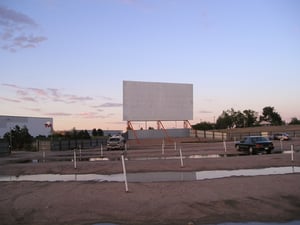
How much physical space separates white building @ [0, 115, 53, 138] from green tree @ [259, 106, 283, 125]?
9739 cm

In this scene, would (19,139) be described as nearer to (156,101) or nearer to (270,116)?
(156,101)

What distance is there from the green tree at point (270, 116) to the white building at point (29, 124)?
9739cm

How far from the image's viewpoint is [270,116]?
565 ft

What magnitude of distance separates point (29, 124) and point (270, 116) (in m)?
106

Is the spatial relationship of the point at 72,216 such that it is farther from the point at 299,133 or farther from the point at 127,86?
the point at 299,133

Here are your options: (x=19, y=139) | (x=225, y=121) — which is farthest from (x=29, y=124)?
(x=225, y=121)

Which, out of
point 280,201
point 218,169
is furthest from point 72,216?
point 218,169

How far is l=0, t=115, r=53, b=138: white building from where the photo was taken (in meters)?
97.1

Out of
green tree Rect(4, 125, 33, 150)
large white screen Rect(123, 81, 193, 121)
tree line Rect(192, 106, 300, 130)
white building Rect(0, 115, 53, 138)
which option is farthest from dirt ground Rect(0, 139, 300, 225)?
tree line Rect(192, 106, 300, 130)

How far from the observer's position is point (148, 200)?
37.6ft

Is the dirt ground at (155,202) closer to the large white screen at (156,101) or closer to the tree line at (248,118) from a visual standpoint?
the large white screen at (156,101)

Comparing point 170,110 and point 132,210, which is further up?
point 170,110

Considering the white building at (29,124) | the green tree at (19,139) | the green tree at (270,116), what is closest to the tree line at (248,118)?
the green tree at (270,116)

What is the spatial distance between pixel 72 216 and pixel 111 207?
49.1 inches
